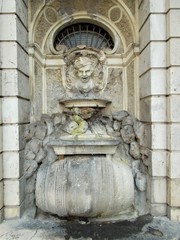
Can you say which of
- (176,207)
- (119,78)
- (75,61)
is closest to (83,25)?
(75,61)

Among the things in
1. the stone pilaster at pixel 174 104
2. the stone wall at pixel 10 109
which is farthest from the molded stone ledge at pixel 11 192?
the stone pilaster at pixel 174 104

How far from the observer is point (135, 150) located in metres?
4.23

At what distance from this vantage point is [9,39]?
3.66 meters

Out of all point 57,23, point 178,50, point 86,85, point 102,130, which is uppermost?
point 57,23

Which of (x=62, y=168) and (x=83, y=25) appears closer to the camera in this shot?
(x=62, y=168)

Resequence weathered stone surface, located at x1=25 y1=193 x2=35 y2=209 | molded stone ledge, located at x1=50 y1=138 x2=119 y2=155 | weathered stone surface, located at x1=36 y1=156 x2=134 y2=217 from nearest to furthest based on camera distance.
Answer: weathered stone surface, located at x1=36 y1=156 x2=134 y2=217 < molded stone ledge, located at x1=50 y1=138 x2=119 y2=155 < weathered stone surface, located at x1=25 y1=193 x2=35 y2=209

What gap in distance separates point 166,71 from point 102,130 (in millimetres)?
1582

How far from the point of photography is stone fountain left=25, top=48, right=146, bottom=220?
11.9ft

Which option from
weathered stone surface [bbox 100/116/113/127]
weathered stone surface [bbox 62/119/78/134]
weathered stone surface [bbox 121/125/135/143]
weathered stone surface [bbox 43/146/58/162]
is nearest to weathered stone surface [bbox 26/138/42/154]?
weathered stone surface [bbox 43/146/58/162]

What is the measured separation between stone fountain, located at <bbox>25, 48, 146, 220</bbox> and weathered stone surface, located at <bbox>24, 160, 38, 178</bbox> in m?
0.02

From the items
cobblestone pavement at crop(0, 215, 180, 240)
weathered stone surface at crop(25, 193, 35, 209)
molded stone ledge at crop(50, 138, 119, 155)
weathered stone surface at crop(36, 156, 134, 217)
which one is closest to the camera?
cobblestone pavement at crop(0, 215, 180, 240)

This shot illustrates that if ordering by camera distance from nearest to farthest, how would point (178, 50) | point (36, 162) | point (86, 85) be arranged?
point (178, 50) < point (36, 162) < point (86, 85)

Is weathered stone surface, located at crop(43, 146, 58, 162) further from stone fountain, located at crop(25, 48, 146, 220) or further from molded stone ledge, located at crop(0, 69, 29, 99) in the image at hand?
molded stone ledge, located at crop(0, 69, 29, 99)

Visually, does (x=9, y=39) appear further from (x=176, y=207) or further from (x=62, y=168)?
(x=176, y=207)
